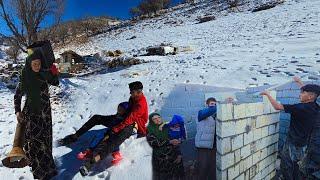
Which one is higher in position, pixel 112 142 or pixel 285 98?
pixel 285 98

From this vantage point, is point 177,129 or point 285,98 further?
point 177,129

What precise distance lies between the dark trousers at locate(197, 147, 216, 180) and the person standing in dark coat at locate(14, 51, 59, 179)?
4.39ft

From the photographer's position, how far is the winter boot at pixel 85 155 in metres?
3.57

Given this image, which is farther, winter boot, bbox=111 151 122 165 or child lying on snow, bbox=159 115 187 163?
winter boot, bbox=111 151 122 165

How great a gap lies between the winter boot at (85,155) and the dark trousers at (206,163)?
1108 millimetres

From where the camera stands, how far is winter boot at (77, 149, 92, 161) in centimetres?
357

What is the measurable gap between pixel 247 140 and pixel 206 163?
0.32 meters

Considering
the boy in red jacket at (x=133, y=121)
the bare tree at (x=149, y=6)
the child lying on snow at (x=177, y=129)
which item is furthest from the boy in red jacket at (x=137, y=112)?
the bare tree at (x=149, y=6)

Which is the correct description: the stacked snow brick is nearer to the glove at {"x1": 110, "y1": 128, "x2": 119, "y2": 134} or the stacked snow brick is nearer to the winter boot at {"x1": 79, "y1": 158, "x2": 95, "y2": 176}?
the glove at {"x1": 110, "y1": 128, "x2": 119, "y2": 134}

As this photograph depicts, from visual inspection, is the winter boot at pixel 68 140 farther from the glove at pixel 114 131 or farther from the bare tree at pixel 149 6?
the bare tree at pixel 149 6

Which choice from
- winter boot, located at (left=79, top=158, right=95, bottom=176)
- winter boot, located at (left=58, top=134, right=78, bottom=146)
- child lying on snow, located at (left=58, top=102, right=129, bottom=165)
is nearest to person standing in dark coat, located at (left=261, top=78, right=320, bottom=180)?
child lying on snow, located at (left=58, top=102, right=129, bottom=165)

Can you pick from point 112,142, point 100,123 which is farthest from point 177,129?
point 100,123

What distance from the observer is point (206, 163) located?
2.76 meters

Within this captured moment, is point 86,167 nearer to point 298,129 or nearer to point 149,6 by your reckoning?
point 298,129
